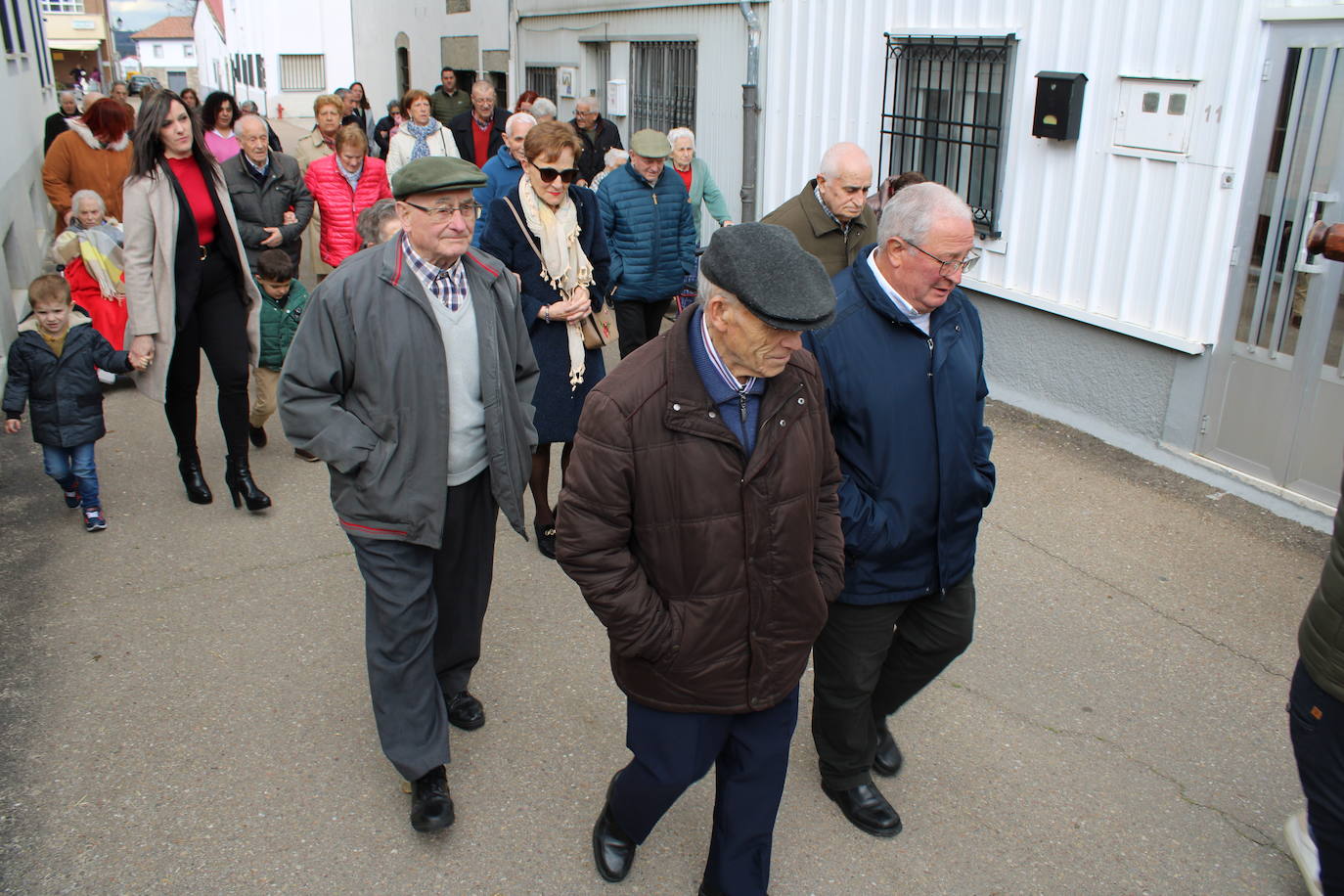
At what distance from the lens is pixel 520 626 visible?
180 inches

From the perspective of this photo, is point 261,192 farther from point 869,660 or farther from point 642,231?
point 869,660

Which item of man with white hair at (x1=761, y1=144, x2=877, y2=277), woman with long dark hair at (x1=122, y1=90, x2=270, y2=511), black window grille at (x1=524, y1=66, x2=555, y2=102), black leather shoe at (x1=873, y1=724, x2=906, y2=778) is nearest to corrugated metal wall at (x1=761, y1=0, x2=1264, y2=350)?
man with white hair at (x1=761, y1=144, x2=877, y2=277)

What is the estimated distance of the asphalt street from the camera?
3211 mm

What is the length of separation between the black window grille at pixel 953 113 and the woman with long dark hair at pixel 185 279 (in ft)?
15.3

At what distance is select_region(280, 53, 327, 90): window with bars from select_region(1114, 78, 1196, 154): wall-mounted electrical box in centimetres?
3827

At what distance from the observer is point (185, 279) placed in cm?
516

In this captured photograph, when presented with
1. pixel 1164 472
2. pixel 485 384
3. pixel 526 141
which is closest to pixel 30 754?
pixel 485 384

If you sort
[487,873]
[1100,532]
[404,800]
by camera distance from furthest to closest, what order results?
1. [1100,532]
2. [404,800]
3. [487,873]

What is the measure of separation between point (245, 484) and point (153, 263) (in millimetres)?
1182

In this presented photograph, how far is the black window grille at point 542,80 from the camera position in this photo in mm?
15320

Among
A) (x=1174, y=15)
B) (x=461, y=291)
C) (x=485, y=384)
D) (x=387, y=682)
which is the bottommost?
(x=387, y=682)

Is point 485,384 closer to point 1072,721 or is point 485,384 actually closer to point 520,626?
point 520,626

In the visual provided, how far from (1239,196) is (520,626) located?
13.9 ft

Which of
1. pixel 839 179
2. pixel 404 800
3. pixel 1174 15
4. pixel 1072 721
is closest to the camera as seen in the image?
pixel 404 800
